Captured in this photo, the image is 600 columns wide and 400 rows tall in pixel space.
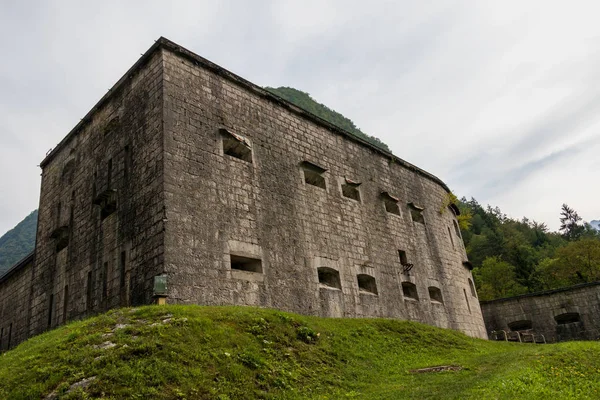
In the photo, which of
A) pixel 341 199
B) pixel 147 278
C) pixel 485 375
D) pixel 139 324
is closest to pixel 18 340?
pixel 147 278

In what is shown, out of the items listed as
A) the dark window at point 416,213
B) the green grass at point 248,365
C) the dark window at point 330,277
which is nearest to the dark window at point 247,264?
the green grass at point 248,365

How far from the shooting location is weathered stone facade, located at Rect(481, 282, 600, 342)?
2130cm

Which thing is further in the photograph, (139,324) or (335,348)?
(335,348)

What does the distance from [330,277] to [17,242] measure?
238 ft

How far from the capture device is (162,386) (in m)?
6.10

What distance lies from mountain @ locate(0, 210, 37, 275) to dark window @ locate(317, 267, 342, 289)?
187 feet

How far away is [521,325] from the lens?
76.0ft

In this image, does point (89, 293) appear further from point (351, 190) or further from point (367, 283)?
point (351, 190)

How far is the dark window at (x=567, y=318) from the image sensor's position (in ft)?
71.3

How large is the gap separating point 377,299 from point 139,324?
806 cm

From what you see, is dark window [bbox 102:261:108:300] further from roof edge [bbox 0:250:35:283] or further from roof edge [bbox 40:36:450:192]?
roof edge [bbox 0:250:35:283]

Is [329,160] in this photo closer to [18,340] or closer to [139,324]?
[139,324]

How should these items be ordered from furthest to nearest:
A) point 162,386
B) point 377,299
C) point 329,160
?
point 329,160 → point 377,299 → point 162,386

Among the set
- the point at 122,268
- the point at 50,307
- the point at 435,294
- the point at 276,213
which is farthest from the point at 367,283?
the point at 50,307
